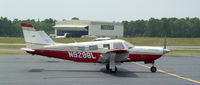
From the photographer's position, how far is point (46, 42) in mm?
15359

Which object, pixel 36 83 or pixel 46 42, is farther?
pixel 46 42

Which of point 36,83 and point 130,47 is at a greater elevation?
point 130,47

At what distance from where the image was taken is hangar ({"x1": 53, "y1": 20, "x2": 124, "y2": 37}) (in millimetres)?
88750

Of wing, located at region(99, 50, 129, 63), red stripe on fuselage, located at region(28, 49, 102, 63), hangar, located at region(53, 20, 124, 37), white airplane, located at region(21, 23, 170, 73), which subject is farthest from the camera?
hangar, located at region(53, 20, 124, 37)

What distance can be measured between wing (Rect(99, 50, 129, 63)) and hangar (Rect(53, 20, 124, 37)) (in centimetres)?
7349

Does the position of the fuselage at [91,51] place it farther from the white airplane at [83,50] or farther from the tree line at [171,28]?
the tree line at [171,28]

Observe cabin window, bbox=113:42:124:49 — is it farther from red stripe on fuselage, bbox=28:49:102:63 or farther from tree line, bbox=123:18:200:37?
tree line, bbox=123:18:200:37

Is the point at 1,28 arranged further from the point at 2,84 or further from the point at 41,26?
the point at 2,84

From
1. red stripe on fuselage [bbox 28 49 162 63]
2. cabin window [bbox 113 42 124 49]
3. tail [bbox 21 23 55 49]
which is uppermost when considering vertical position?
tail [bbox 21 23 55 49]

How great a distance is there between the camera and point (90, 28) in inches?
3452

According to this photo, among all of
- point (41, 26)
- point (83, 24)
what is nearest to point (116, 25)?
point (83, 24)

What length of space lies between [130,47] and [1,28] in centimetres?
8419

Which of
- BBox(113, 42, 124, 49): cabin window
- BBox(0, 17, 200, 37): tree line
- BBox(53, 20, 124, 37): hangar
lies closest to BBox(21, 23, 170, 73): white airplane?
BBox(113, 42, 124, 49): cabin window

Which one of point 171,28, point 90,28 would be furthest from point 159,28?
point 90,28
